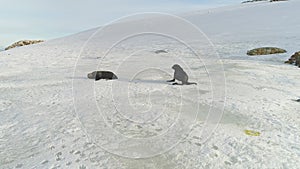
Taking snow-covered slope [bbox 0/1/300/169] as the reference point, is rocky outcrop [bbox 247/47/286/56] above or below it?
above

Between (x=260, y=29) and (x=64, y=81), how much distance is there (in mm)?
14662

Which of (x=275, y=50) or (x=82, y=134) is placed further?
(x=275, y=50)

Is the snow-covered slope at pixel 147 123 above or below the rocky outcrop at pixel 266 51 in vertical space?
below

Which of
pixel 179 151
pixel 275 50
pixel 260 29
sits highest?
pixel 260 29

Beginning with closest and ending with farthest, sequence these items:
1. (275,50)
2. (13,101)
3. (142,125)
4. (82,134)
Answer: (82,134) < (142,125) < (13,101) < (275,50)

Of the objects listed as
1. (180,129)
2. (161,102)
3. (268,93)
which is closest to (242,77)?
(268,93)

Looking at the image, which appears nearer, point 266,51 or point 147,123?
point 147,123

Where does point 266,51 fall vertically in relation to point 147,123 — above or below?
above

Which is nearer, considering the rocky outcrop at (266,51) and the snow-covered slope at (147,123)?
the snow-covered slope at (147,123)

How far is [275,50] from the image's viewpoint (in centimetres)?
998

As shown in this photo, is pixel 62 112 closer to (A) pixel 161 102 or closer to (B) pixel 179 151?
(A) pixel 161 102

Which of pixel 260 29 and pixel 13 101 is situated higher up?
pixel 260 29

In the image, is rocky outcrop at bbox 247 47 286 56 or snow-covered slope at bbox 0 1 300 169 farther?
rocky outcrop at bbox 247 47 286 56

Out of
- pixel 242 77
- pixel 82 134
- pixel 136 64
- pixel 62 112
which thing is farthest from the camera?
pixel 136 64
